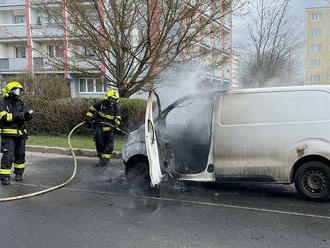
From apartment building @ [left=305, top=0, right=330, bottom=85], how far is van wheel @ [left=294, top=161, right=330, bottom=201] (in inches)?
443

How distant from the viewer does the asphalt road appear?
361 cm

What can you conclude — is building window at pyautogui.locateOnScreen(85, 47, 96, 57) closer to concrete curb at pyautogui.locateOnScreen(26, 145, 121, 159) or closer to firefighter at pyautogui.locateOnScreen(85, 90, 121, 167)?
concrete curb at pyautogui.locateOnScreen(26, 145, 121, 159)

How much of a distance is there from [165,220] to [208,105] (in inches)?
85.2

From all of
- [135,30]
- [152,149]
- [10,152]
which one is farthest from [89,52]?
[152,149]

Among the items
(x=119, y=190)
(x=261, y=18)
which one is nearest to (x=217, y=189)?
(x=119, y=190)

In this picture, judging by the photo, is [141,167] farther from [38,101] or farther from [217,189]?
[38,101]

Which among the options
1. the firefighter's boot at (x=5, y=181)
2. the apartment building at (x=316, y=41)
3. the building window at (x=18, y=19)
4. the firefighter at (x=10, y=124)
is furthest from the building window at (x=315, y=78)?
the building window at (x=18, y=19)

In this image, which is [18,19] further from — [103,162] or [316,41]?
[103,162]

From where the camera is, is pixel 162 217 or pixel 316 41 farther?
pixel 316 41

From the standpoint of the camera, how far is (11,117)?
5879 millimetres

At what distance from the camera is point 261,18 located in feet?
44.3

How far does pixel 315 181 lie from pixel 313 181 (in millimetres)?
27

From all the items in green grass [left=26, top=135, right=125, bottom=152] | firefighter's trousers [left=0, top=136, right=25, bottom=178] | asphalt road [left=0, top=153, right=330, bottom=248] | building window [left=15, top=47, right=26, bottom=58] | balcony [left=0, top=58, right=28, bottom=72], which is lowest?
asphalt road [left=0, top=153, right=330, bottom=248]

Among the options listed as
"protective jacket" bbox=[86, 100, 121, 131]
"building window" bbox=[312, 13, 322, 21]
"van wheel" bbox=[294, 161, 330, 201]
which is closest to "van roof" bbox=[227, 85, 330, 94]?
"van wheel" bbox=[294, 161, 330, 201]
